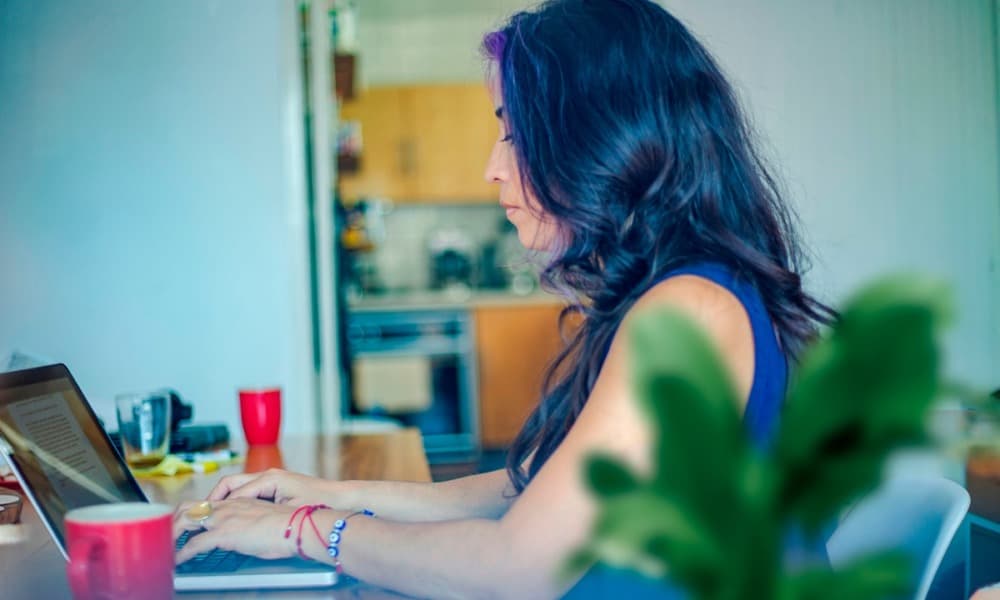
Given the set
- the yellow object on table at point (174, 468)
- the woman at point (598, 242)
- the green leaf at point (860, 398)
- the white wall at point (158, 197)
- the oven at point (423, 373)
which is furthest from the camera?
the oven at point (423, 373)

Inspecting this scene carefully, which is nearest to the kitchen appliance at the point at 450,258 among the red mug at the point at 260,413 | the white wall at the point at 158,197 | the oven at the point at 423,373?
the oven at the point at 423,373

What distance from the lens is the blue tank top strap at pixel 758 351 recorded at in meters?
0.81

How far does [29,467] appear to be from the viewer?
→ 825 mm

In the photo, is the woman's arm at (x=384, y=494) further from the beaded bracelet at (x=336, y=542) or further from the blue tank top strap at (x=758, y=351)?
the blue tank top strap at (x=758, y=351)

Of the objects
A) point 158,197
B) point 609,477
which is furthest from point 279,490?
point 158,197

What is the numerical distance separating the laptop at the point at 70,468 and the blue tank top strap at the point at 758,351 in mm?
374

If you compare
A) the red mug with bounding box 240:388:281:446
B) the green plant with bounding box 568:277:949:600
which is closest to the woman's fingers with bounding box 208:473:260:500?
the red mug with bounding box 240:388:281:446

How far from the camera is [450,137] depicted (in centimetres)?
584

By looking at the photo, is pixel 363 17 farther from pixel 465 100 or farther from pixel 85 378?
pixel 85 378

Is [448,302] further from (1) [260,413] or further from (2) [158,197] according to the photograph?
(1) [260,413]

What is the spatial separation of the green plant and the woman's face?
0.73 meters

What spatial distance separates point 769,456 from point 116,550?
1.62ft

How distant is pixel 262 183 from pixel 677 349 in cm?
265

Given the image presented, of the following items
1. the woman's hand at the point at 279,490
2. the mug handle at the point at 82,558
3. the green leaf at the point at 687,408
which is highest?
the green leaf at the point at 687,408
